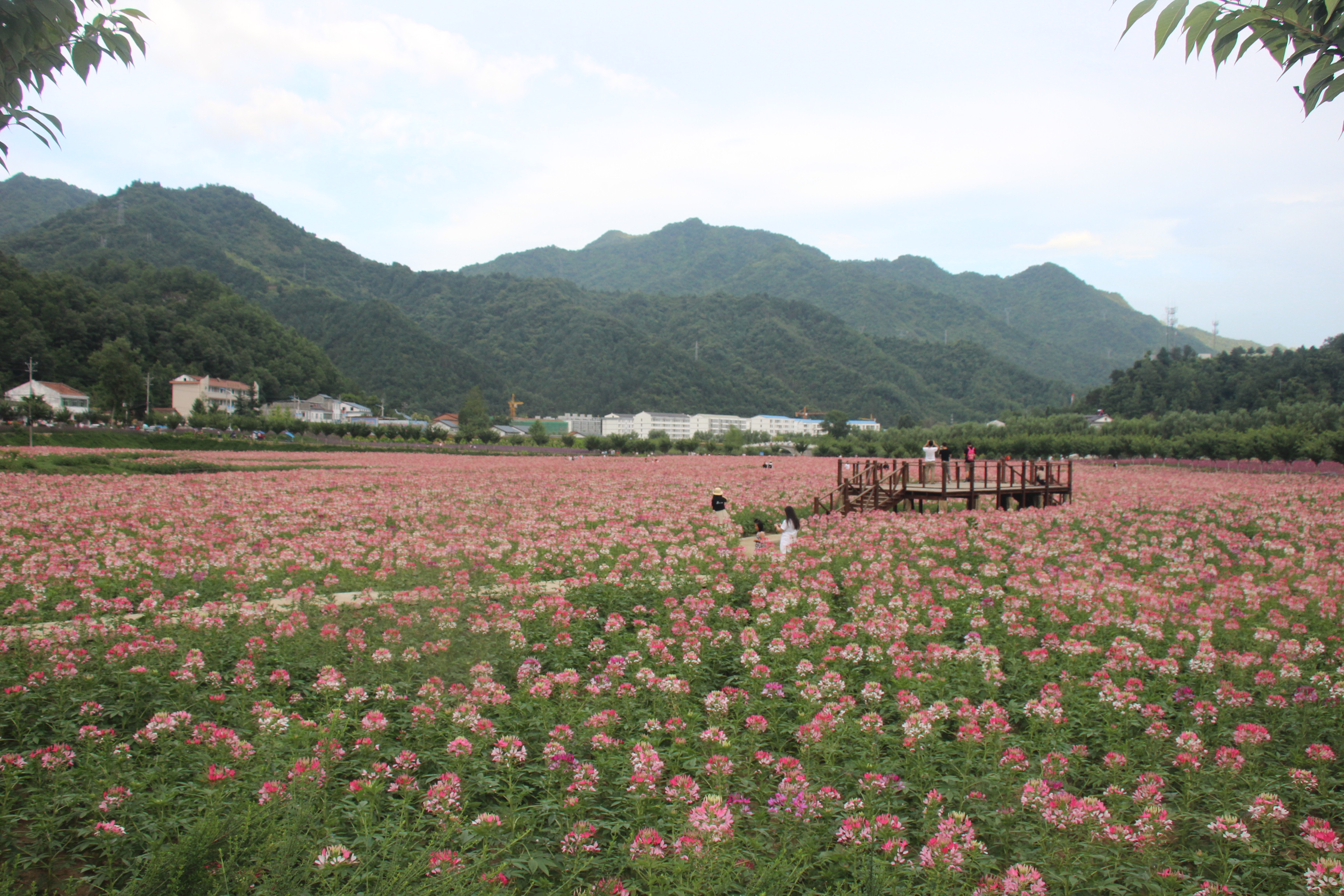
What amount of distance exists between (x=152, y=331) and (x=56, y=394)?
19.8 m

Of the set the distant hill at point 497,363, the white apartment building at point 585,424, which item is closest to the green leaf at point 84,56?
the distant hill at point 497,363

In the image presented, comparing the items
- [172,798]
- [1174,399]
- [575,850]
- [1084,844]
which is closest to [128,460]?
[172,798]

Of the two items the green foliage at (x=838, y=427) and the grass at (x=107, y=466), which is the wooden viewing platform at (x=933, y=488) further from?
the green foliage at (x=838, y=427)

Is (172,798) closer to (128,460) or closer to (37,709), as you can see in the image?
(37,709)

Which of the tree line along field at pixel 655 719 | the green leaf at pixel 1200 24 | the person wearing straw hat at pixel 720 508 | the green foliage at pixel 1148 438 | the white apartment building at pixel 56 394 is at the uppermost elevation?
the white apartment building at pixel 56 394

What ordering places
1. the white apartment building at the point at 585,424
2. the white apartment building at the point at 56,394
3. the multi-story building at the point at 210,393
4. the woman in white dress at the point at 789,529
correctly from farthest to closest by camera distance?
the white apartment building at the point at 585,424 < the multi-story building at the point at 210,393 < the white apartment building at the point at 56,394 < the woman in white dress at the point at 789,529

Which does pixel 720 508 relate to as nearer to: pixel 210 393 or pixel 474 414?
pixel 210 393

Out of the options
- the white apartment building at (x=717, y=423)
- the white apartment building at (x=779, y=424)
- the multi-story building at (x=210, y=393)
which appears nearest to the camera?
the multi-story building at (x=210, y=393)

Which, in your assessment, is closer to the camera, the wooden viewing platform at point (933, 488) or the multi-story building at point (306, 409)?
the wooden viewing platform at point (933, 488)

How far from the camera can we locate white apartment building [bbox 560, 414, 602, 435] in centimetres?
17388

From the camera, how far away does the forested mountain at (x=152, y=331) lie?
3155 inches

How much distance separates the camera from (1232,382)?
96.8 meters

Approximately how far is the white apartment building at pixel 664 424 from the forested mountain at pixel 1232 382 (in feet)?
289

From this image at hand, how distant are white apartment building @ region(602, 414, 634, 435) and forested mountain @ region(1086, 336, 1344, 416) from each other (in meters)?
99.1
